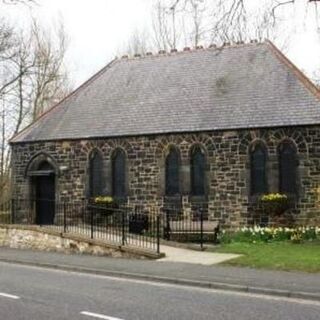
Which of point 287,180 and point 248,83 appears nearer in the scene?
point 287,180

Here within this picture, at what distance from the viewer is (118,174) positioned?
30922 mm

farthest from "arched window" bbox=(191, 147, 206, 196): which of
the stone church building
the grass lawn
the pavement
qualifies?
the pavement

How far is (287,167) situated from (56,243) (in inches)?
382

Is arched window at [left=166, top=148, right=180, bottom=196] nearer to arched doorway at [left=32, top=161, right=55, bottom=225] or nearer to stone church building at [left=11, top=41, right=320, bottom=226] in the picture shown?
stone church building at [left=11, top=41, right=320, bottom=226]

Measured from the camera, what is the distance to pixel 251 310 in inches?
458

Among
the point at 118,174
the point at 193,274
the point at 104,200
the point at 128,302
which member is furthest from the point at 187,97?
the point at 128,302

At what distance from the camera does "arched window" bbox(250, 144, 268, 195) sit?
91.8 feet

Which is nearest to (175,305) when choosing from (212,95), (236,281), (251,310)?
(251,310)

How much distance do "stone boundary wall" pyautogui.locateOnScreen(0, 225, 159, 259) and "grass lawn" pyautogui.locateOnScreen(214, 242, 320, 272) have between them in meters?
2.92

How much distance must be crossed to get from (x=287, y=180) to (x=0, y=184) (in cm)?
2404

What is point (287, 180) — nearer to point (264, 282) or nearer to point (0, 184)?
point (264, 282)

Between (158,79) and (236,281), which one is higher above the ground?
(158,79)

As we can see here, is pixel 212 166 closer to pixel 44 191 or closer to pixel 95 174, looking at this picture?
pixel 95 174

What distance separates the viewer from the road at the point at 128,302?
11.0 meters
